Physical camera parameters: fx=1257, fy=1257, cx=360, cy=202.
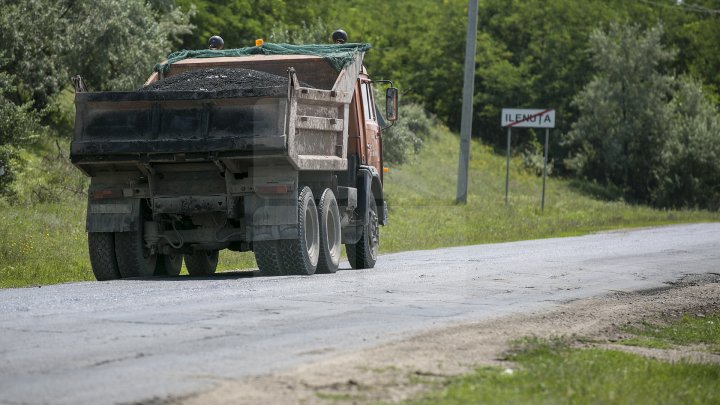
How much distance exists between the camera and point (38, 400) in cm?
668

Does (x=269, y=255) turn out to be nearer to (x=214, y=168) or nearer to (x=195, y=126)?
(x=214, y=168)

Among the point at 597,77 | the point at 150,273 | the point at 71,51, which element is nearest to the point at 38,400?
the point at 150,273

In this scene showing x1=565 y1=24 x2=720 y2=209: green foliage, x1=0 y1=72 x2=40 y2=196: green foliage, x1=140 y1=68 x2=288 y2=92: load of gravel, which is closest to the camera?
x1=140 y1=68 x2=288 y2=92: load of gravel

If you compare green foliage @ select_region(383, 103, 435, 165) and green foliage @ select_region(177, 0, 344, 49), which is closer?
green foliage @ select_region(383, 103, 435, 165)

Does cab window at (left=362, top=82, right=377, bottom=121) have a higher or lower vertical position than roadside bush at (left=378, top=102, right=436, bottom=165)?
higher

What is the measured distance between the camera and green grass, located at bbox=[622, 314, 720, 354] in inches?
420

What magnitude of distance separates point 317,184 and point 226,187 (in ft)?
5.64

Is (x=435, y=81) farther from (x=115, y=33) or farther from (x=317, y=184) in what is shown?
(x=317, y=184)

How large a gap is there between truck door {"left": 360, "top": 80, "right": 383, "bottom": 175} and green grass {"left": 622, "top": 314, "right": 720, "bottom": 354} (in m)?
6.78

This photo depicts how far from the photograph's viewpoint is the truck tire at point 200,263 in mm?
17742

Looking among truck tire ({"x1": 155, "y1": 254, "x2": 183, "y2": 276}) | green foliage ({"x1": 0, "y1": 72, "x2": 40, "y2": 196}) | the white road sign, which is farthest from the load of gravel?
the white road sign

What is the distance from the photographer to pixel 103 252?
15281 mm

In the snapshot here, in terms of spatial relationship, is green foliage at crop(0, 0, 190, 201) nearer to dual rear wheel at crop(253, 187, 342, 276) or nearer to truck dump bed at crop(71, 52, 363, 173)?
dual rear wheel at crop(253, 187, 342, 276)

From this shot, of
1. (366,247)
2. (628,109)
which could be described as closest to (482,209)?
(366,247)
